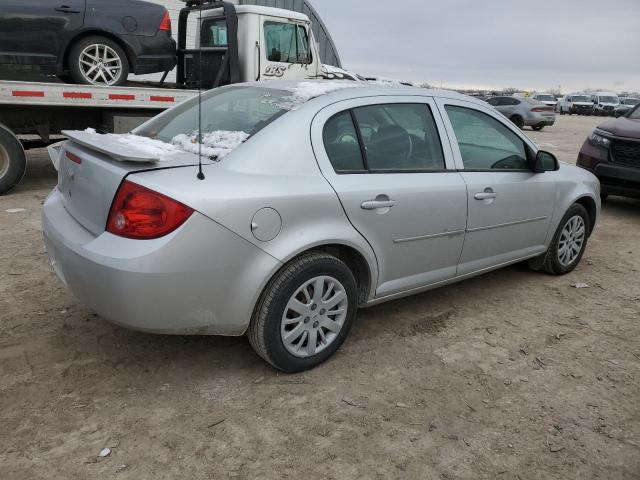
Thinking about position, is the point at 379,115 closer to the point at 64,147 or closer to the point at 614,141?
the point at 64,147

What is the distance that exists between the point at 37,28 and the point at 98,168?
4988 millimetres

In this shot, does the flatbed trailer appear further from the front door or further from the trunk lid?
the front door

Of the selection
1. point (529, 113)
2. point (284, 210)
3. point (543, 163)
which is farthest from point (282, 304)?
point (529, 113)

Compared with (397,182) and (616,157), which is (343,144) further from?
(616,157)

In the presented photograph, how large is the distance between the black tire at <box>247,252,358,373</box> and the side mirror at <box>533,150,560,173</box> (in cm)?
191

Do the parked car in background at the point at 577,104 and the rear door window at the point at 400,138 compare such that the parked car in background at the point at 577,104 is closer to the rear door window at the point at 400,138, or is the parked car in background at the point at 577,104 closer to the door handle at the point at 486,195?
the door handle at the point at 486,195

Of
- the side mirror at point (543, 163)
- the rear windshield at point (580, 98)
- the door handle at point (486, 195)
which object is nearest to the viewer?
the door handle at point (486, 195)

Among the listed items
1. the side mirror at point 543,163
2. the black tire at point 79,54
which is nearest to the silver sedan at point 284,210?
the side mirror at point 543,163

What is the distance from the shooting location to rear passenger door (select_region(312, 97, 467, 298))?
3016 millimetres

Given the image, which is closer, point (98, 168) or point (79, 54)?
point (98, 168)

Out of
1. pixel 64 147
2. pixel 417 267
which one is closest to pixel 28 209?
pixel 64 147

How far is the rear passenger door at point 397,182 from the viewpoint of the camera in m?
3.02

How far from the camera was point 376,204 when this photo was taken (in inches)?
120

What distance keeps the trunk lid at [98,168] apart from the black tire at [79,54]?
14.6ft
